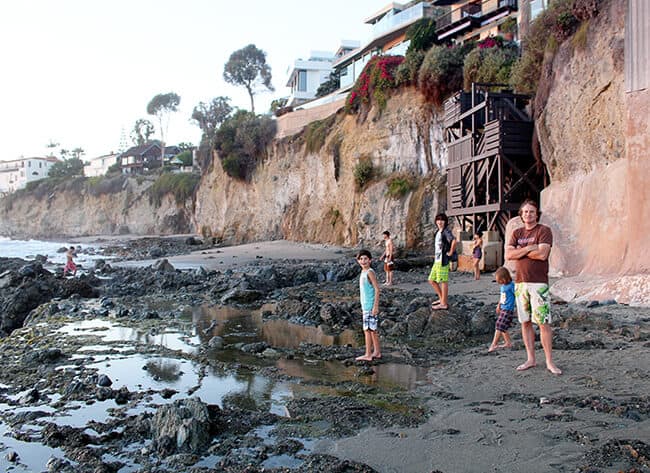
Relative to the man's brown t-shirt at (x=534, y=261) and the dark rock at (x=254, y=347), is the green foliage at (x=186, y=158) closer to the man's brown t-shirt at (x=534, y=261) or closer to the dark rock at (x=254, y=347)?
the dark rock at (x=254, y=347)

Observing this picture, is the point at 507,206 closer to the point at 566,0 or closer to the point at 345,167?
the point at 566,0

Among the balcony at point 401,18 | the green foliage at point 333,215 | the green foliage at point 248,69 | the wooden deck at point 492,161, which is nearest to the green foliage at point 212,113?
the green foliage at point 248,69

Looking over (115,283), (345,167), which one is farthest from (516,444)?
(345,167)

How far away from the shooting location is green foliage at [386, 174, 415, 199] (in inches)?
1051

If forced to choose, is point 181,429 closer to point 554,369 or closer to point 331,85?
point 554,369

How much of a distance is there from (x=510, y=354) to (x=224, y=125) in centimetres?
4130

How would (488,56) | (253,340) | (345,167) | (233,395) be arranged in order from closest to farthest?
(233,395) → (253,340) → (488,56) → (345,167)

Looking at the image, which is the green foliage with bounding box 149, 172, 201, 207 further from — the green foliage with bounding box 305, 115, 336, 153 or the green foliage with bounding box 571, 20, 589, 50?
the green foliage with bounding box 571, 20, 589, 50

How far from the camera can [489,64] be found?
22.5 meters

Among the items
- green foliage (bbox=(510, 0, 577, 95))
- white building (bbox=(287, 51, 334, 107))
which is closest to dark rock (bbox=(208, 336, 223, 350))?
green foliage (bbox=(510, 0, 577, 95))

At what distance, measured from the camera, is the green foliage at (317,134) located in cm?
3641

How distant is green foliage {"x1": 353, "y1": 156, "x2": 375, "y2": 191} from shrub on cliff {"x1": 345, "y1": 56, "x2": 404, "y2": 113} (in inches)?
122

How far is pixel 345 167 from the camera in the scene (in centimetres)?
3234

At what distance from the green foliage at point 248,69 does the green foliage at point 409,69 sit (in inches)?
1547
